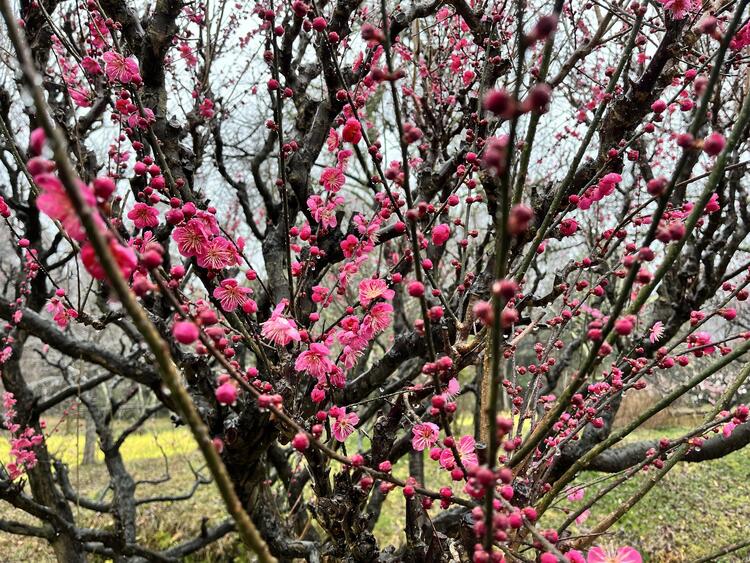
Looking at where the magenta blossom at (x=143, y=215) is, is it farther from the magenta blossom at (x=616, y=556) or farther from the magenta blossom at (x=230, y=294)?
the magenta blossom at (x=616, y=556)

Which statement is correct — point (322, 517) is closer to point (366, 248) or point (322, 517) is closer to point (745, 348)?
point (366, 248)

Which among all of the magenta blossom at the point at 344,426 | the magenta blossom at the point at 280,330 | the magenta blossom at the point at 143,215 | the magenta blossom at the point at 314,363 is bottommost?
the magenta blossom at the point at 344,426

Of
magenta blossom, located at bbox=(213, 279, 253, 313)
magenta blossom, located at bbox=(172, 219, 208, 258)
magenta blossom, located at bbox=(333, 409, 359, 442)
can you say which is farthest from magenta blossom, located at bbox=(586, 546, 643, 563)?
magenta blossom, located at bbox=(172, 219, 208, 258)

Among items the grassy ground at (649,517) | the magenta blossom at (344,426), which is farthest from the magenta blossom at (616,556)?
the grassy ground at (649,517)

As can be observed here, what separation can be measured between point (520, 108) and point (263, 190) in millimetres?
3794

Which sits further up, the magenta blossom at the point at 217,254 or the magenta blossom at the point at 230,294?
the magenta blossom at the point at 217,254

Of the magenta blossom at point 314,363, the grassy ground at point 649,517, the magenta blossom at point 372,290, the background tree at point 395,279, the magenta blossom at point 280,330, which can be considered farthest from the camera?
the grassy ground at point 649,517

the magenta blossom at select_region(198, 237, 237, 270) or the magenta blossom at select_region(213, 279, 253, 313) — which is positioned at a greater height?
the magenta blossom at select_region(198, 237, 237, 270)

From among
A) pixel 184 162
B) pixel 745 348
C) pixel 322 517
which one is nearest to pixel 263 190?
pixel 184 162

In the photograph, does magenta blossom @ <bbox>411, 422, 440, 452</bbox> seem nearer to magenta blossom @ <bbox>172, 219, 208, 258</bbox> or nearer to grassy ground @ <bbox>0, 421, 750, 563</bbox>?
magenta blossom @ <bbox>172, 219, 208, 258</bbox>

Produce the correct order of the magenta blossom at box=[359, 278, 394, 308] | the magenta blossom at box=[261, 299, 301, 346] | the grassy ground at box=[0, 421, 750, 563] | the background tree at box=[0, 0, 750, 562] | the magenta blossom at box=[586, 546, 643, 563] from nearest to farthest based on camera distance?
the background tree at box=[0, 0, 750, 562] < the magenta blossom at box=[586, 546, 643, 563] < the magenta blossom at box=[261, 299, 301, 346] < the magenta blossom at box=[359, 278, 394, 308] < the grassy ground at box=[0, 421, 750, 563]

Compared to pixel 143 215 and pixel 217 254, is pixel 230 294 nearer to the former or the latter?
pixel 217 254

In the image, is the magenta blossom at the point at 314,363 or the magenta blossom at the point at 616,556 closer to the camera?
the magenta blossom at the point at 616,556

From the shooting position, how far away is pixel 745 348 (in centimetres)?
101
